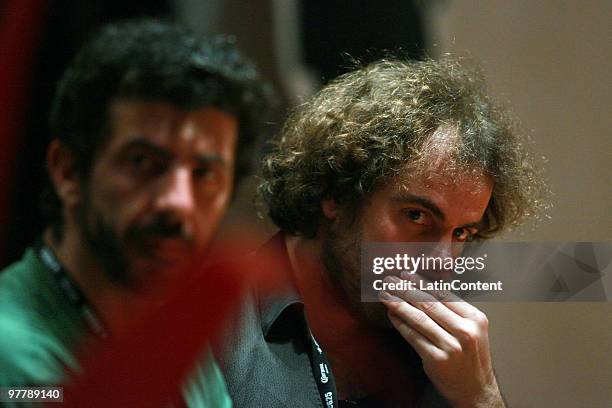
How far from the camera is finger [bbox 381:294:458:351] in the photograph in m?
1.74

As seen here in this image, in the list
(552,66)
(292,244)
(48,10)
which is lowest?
(292,244)

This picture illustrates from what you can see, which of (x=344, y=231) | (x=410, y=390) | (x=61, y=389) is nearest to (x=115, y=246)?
(x=61, y=389)

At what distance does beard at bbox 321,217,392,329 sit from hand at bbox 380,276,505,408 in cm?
3

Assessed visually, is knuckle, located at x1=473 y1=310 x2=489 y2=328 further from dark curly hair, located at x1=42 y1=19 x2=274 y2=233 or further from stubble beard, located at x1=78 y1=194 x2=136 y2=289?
stubble beard, located at x1=78 y1=194 x2=136 y2=289

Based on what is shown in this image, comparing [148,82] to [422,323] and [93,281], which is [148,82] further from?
[422,323]

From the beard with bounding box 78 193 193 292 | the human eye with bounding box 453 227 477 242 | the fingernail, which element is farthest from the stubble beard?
the human eye with bounding box 453 227 477 242

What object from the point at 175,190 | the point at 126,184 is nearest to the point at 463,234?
the point at 175,190

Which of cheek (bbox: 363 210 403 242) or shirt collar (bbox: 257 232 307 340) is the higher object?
cheek (bbox: 363 210 403 242)

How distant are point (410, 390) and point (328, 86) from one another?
70 centimetres

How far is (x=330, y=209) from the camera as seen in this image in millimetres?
1761

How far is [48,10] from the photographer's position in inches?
67.8

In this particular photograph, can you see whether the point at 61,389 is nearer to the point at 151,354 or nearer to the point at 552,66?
the point at 151,354

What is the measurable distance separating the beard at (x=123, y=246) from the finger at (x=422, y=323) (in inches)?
18.2

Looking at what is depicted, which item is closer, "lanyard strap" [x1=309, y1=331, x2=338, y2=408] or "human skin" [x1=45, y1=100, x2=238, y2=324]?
"human skin" [x1=45, y1=100, x2=238, y2=324]
